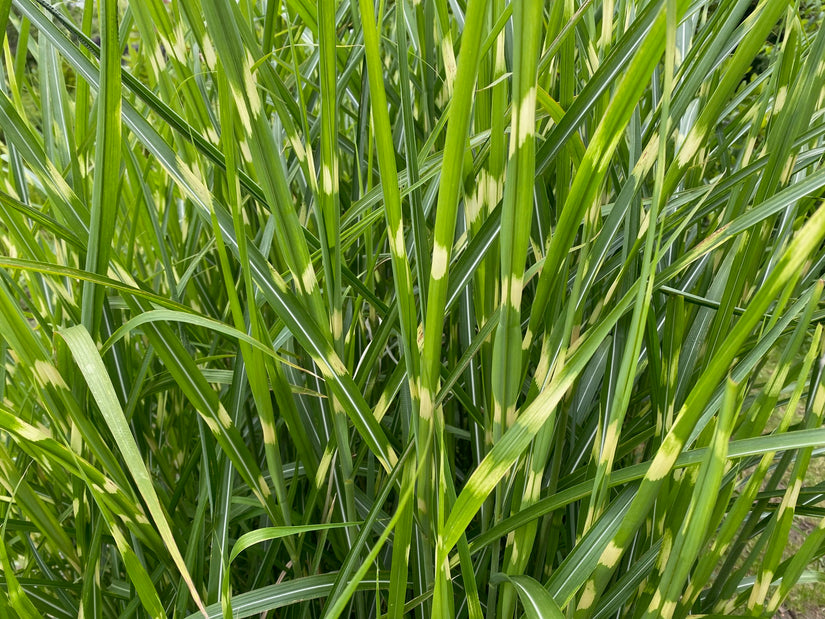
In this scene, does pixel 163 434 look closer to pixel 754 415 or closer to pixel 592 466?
pixel 592 466

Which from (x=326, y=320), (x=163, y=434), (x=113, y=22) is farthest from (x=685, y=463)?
(x=163, y=434)

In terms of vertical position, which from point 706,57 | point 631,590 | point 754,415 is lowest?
point 631,590

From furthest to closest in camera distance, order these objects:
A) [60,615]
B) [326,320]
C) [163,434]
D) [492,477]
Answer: [163,434], [60,615], [326,320], [492,477]

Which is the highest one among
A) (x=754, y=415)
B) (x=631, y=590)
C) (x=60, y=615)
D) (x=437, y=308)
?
(x=437, y=308)

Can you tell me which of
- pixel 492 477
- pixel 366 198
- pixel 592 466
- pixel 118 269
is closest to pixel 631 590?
pixel 592 466

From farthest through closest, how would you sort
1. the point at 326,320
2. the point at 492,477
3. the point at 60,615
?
the point at 60,615, the point at 326,320, the point at 492,477

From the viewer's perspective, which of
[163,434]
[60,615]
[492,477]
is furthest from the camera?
[163,434]

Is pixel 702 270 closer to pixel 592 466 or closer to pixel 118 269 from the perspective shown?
pixel 592 466

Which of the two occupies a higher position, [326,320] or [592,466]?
[326,320]

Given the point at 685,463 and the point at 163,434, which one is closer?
the point at 685,463
